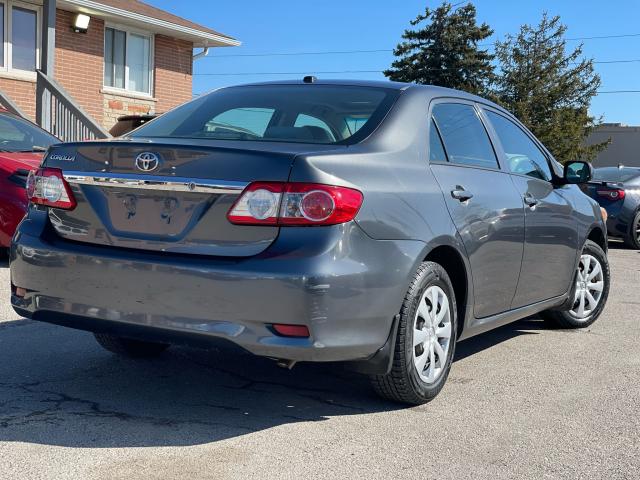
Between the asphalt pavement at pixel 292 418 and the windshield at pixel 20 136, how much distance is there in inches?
136

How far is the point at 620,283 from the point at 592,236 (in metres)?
3.07

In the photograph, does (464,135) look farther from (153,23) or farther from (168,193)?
(153,23)

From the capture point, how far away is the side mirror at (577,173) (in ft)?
19.7

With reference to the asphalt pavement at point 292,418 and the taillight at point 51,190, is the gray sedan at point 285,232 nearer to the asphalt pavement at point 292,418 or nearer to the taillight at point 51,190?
the taillight at point 51,190

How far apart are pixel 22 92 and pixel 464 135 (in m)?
13.0

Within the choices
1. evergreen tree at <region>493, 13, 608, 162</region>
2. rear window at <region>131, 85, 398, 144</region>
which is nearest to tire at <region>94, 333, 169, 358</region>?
rear window at <region>131, 85, 398, 144</region>

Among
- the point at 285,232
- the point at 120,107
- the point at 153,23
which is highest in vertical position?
the point at 153,23

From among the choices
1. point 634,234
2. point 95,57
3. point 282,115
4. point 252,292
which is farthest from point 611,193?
point 252,292

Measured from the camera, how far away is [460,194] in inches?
179

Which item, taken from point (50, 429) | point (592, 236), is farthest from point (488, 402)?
point (592, 236)

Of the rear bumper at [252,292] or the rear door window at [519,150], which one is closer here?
the rear bumper at [252,292]

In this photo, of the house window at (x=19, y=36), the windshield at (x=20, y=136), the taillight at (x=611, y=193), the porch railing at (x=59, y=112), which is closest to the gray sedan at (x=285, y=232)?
the windshield at (x=20, y=136)

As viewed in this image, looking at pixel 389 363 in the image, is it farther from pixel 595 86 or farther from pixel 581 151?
pixel 595 86

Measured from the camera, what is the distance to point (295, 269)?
3.53m
